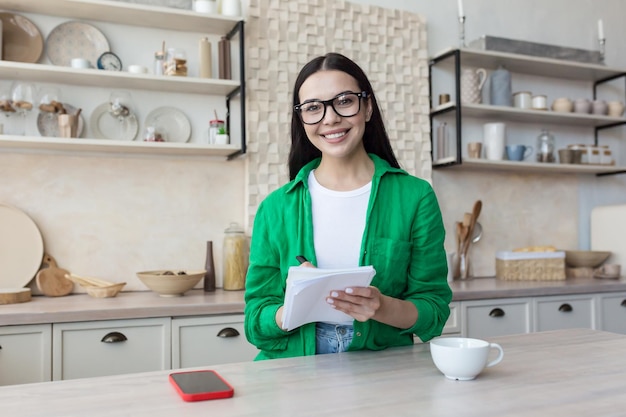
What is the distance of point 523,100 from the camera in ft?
12.0

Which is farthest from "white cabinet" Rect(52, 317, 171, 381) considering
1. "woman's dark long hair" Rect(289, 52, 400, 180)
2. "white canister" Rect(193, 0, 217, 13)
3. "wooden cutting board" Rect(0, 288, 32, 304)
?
"white canister" Rect(193, 0, 217, 13)

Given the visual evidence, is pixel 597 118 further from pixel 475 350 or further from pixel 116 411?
pixel 116 411

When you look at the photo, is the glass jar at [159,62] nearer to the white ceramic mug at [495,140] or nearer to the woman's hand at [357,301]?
the white ceramic mug at [495,140]

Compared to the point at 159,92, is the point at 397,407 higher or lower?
lower

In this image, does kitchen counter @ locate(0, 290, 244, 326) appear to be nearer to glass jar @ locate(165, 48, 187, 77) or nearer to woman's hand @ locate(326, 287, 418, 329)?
glass jar @ locate(165, 48, 187, 77)

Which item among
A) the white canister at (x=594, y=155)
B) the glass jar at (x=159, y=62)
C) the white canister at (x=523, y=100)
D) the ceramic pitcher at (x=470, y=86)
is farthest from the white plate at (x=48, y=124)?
the white canister at (x=594, y=155)

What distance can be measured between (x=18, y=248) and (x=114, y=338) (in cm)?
76

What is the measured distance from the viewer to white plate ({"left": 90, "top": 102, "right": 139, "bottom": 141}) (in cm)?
292

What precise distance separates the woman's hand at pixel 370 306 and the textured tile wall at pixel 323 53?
5.83 feet

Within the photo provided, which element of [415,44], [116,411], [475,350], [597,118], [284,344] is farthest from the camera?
[597,118]

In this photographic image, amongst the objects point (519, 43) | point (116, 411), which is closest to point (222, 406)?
point (116, 411)

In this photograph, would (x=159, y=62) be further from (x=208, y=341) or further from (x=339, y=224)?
(x=339, y=224)

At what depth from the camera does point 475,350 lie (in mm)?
1182

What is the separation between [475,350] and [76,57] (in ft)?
7.97
